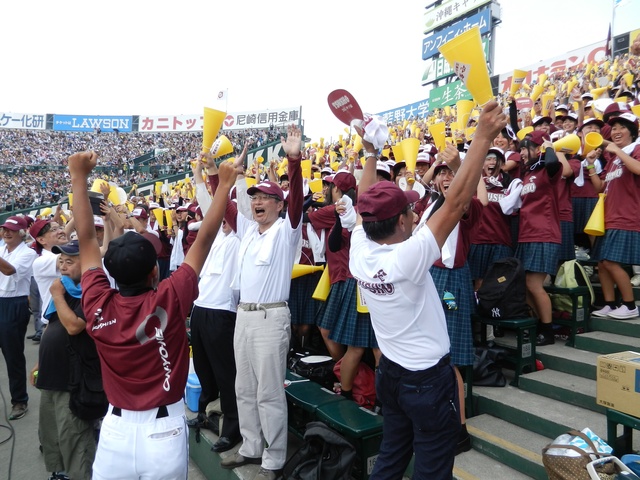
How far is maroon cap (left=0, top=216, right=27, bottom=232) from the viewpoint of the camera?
15.7ft

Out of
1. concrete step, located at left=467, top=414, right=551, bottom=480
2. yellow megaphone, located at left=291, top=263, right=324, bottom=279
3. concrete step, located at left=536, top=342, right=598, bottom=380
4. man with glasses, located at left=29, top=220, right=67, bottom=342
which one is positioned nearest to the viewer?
concrete step, located at left=467, top=414, right=551, bottom=480

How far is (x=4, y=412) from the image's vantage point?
15.4ft

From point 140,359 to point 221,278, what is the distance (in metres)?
1.67

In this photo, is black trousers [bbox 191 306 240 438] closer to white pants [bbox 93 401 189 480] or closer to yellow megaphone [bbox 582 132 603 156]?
white pants [bbox 93 401 189 480]

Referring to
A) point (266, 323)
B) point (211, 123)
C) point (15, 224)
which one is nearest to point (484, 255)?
point (266, 323)

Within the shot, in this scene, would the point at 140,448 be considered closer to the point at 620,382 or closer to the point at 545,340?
the point at 620,382

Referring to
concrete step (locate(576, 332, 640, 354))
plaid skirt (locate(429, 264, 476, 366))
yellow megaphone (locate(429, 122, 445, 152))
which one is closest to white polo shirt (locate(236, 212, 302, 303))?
plaid skirt (locate(429, 264, 476, 366))

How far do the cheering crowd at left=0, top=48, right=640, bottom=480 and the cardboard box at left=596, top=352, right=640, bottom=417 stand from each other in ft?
2.47

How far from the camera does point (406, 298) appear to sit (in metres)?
1.82

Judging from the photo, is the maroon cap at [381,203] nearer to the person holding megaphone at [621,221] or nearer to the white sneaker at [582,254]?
the person holding megaphone at [621,221]

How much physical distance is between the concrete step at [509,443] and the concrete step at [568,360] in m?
0.70

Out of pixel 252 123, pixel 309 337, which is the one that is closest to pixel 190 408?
pixel 309 337

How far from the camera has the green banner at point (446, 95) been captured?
2691cm

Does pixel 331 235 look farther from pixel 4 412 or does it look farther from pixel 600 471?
pixel 4 412
